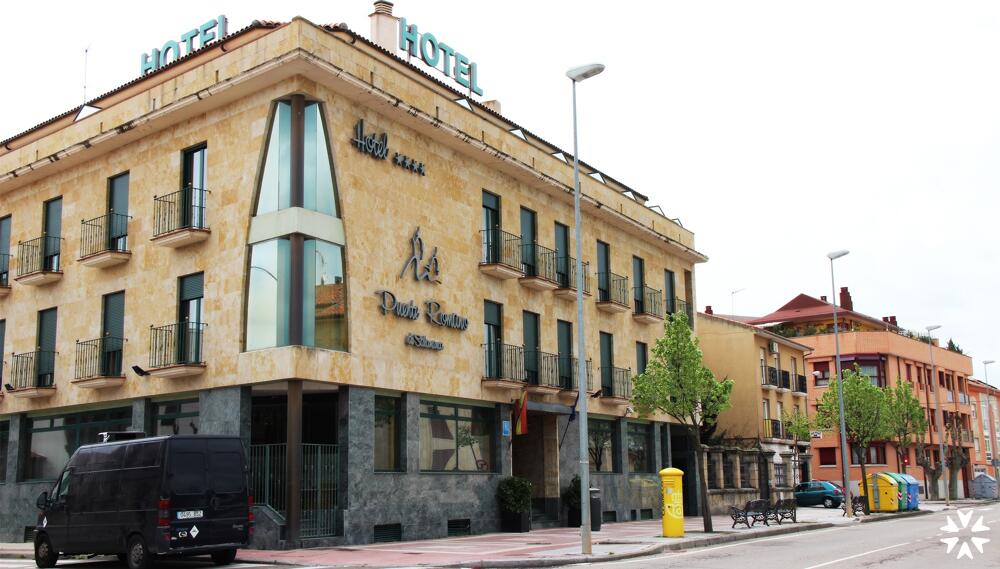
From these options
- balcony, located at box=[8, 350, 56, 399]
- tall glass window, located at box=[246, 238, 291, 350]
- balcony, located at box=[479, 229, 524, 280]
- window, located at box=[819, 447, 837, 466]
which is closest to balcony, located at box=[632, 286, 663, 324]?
balcony, located at box=[479, 229, 524, 280]

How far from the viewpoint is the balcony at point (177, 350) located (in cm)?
2400

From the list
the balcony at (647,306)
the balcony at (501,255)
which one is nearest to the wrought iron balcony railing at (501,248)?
the balcony at (501,255)

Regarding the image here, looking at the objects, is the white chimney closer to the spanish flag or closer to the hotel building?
the hotel building

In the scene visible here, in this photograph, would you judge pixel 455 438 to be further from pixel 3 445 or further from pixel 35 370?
pixel 3 445

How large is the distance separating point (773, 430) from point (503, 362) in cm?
2641

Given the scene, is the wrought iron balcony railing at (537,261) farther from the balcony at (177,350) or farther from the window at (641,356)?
the balcony at (177,350)

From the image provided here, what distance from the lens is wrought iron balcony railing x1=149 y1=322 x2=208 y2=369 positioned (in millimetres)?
24281

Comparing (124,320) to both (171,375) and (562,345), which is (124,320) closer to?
(171,375)

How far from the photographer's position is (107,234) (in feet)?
90.0

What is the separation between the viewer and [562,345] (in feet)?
108

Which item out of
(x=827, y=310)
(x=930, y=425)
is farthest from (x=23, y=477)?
(x=930, y=425)

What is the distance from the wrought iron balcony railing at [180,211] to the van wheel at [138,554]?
937 centimetres

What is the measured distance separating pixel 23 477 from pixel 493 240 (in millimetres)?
15691

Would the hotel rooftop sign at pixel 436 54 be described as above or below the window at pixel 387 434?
above
